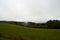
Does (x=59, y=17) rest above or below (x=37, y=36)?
above

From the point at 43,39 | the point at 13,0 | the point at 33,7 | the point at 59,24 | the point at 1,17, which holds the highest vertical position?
the point at 13,0

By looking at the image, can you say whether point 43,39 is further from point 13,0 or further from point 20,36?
point 13,0

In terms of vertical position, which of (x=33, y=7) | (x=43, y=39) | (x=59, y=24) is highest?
(x=33, y=7)

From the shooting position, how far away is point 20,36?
106 centimetres

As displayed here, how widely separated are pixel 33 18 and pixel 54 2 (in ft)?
1.46

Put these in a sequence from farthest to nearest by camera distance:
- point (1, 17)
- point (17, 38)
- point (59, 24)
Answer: point (1, 17)
point (59, 24)
point (17, 38)

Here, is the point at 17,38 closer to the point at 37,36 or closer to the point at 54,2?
the point at 37,36

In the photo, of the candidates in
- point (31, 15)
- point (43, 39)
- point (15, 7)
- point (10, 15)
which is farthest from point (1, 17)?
point (43, 39)

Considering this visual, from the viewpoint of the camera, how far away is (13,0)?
6.18 feet

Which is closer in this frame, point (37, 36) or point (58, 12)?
point (37, 36)

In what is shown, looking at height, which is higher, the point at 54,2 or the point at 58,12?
the point at 54,2

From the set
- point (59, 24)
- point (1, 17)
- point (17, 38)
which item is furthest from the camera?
point (1, 17)

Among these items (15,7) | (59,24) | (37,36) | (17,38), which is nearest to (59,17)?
(59,24)

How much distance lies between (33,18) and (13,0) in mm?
448
